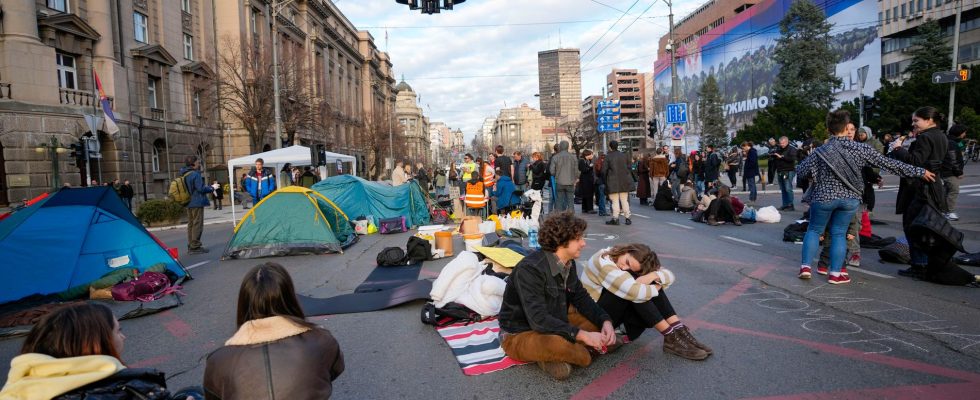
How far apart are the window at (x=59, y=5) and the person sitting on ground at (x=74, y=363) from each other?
2867 centimetres

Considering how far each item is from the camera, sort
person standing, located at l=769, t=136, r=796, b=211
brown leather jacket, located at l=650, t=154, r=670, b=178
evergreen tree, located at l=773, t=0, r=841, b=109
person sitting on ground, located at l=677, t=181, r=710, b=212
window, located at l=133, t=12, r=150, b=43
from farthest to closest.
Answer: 1. evergreen tree, located at l=773, t=0, r=841, b=109
2. window, located at l=133, t=12, r=150, b=43
3. brown leather jacket, located at l=650, t=154, r=670, b=178
4. person sitting on ground, located at l=677, t=181, r=710, b=212
5. person standing, located at l=769, t=136, r=796, b=211

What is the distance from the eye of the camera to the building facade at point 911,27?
50.3 metres

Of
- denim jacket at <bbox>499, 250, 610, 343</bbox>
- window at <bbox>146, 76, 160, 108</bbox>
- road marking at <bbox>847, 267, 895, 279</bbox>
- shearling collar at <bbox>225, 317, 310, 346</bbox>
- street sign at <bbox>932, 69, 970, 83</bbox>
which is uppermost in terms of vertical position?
window at <bbox>146, 76, 160, 108</bbox>

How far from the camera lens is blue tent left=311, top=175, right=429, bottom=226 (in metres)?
14.6

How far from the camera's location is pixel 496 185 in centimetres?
1438

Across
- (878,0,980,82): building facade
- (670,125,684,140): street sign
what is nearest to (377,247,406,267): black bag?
(670,125,684,140): street sign

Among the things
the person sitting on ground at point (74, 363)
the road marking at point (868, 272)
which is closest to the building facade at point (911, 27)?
the road marking at point (868, 272)

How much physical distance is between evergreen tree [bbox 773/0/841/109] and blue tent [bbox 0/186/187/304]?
5988 centimetres

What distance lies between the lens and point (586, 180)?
16969 mm

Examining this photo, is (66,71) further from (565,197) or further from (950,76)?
(950,76)

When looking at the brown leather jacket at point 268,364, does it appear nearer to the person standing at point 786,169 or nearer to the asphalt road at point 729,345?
the asphalt road at point 729,345

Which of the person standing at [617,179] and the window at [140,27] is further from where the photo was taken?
the window at [140,27]

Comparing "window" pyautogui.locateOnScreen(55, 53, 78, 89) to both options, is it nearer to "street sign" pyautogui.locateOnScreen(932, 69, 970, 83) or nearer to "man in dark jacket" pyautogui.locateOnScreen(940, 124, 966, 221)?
"man in dark jacket" pyautogui.locateOnScreen(940, 124, 966, 221)

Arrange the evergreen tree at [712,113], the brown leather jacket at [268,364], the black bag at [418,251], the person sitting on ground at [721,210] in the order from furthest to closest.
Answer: the evergreen tree at [712,113], the person sitting on ground at [721,210], the black bag at [418,251], the brown leather jacket at [268,364]
